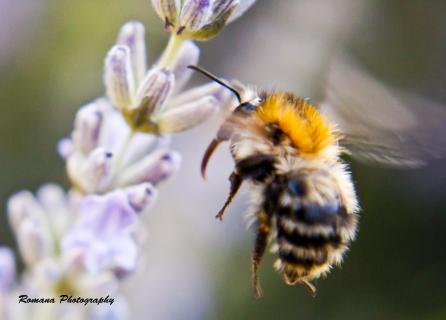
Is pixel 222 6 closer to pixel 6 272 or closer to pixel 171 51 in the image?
pixel 171 51

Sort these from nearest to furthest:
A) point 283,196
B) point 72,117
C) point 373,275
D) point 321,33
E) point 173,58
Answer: point 283,196
point 173,58
point 72,117
point 373,275
point 321,33

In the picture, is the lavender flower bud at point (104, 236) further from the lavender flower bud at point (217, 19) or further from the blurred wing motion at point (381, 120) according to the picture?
the blurred wing motion at point (381, 120)

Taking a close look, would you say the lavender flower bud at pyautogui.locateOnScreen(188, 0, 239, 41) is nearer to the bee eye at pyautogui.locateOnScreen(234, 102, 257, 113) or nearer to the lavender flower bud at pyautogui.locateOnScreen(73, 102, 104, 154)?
the bee eye at pyautogui.locateOnScreen(234, 102, 257, 113)

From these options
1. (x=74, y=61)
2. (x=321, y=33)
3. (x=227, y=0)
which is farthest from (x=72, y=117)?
(x=227, y=0)

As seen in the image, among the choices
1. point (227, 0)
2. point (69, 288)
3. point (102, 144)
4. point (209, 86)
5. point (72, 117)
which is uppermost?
point (227, 0)

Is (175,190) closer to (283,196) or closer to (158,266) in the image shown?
(158,266)

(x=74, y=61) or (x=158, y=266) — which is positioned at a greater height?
(x=74, y=61)

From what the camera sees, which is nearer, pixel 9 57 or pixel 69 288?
pixel 69 288

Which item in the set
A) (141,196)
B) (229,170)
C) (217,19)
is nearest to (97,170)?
(141,196)

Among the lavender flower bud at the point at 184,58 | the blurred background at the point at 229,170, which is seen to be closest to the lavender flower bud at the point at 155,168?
the lavender flower bud at the point at 184,58
